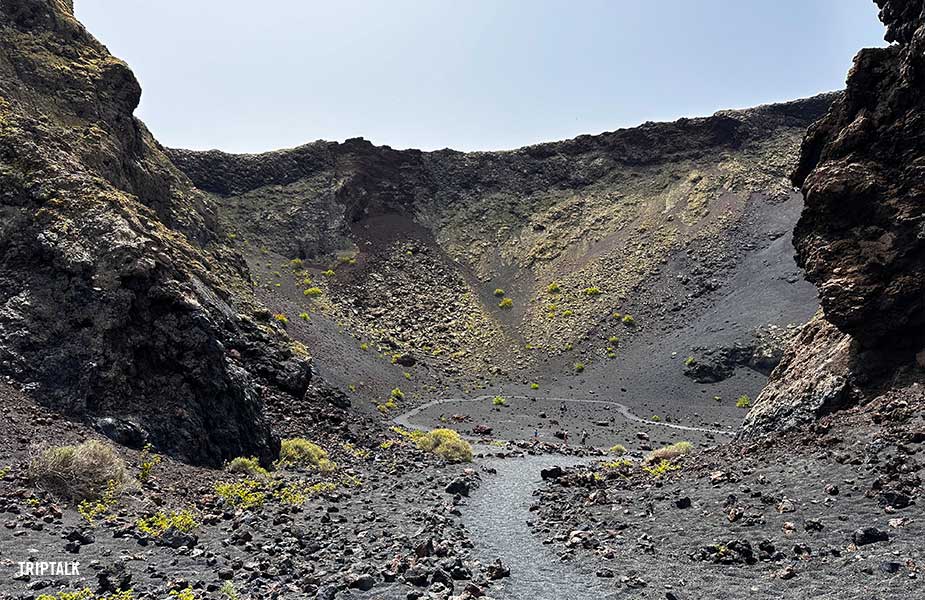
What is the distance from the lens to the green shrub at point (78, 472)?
11.7 metres

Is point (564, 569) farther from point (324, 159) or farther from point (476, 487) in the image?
point (324, 159)

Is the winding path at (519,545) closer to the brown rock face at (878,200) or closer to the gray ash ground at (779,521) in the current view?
the gray ash ground at (779,521)

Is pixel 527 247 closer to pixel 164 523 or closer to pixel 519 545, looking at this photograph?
pixel 519 545

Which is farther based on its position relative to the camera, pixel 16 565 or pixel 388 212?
pixel 388 212

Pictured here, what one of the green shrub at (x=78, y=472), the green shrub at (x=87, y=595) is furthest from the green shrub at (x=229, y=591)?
the green shrub at (x=78, y=472)

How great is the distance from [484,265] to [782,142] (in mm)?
50249

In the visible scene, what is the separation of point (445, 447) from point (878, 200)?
2117cm

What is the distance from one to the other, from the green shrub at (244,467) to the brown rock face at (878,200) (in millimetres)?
20112

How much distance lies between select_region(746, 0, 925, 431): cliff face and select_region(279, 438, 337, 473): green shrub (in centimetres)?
1687

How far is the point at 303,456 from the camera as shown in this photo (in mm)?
21719

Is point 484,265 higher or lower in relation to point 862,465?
higher

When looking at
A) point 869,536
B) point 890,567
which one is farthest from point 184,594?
point 869,536

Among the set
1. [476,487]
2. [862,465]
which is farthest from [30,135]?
[862,465]

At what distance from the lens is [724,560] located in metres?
9.96
